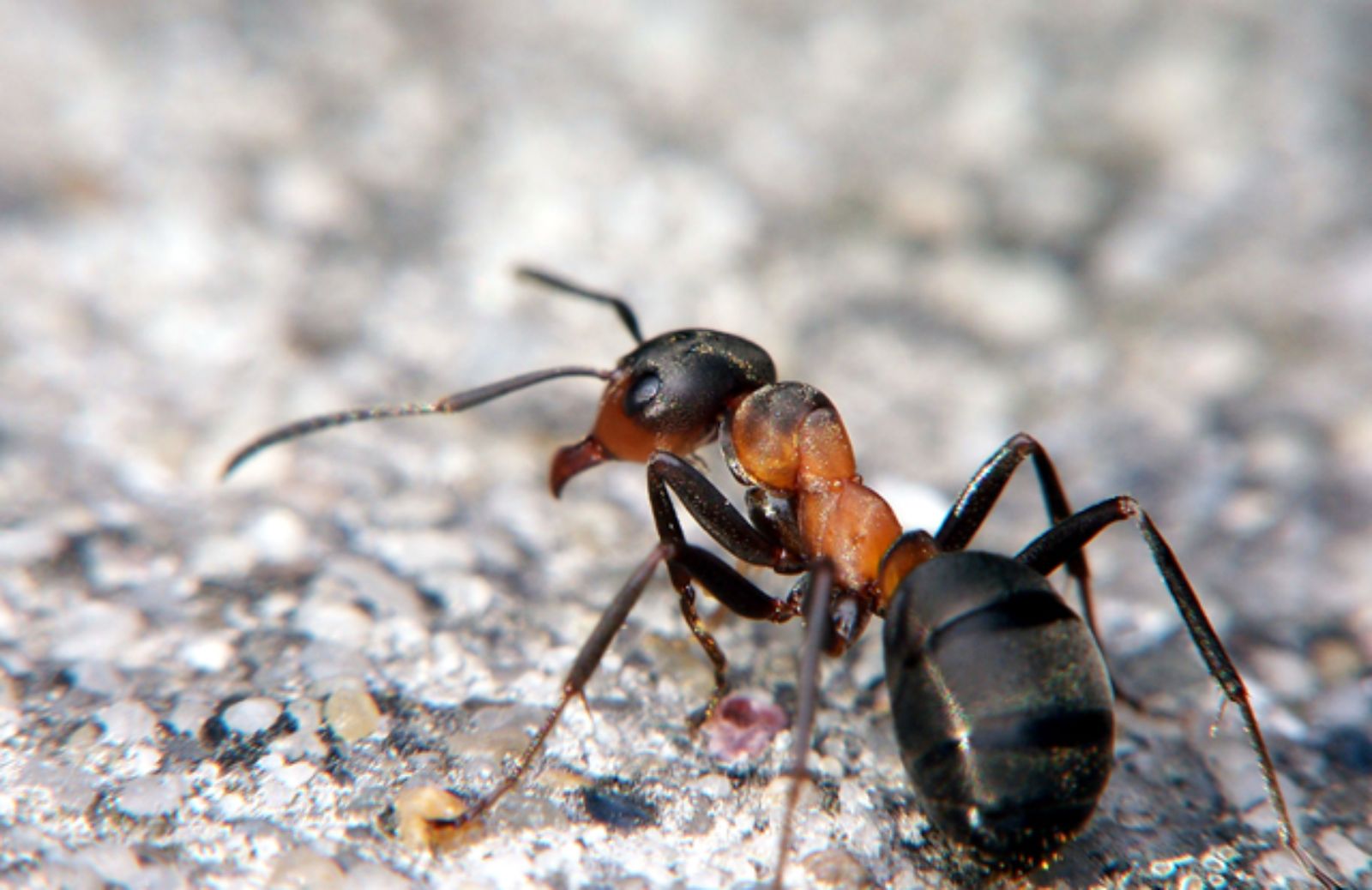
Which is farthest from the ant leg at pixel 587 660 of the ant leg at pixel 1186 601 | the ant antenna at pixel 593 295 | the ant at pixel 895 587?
the ant antenna at pixel 593 295

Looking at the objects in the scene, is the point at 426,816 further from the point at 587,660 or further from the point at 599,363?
the point at 599,363

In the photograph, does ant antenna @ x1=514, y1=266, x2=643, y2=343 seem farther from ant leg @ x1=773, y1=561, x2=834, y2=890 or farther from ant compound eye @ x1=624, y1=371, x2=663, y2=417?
ant leg @ x1=773, y1=561, x2=834, y2=890

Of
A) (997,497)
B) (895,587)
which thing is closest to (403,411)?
(895,587)

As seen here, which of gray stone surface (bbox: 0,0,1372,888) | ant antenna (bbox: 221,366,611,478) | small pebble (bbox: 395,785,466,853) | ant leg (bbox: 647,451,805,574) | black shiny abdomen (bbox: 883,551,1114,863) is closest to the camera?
black shiny abdomen (bbox: 883,551,1114,863)

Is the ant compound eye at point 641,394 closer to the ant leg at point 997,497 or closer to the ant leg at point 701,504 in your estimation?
the ant leg at point 701,504

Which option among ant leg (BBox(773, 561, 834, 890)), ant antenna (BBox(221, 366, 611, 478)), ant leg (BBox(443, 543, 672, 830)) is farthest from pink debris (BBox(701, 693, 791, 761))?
ant antenna (BBox(221, 366, 611, 478))

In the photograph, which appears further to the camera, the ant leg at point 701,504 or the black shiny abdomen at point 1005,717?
the ant leg at point 701,504

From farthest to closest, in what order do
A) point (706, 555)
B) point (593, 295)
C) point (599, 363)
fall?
point (599, 363) → point (593, 295) → point (706, 555)
